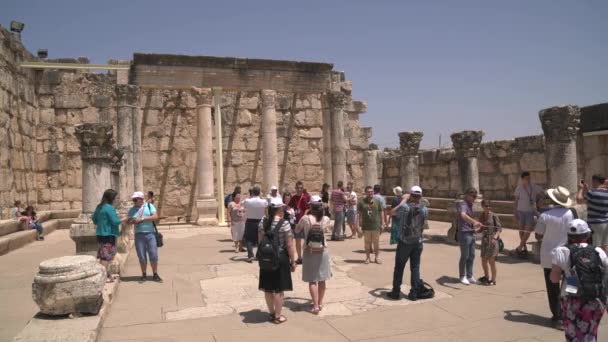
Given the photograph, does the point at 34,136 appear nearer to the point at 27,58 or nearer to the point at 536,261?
the point at 27,58

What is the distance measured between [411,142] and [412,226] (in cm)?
853

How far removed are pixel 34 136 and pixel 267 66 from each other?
875cm

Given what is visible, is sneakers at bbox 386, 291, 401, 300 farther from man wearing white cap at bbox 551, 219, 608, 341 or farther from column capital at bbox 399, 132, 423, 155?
column capital at bbox 399, 132, 423, 155

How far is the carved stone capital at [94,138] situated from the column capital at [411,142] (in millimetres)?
9247

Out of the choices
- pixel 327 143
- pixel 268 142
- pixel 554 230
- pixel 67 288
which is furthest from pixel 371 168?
pixel 67 288

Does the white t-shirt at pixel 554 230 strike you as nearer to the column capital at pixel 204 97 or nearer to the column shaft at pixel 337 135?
the column shaft at pixel 337 135

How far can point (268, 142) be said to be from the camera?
17.4m

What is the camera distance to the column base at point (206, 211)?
1667 centimetres

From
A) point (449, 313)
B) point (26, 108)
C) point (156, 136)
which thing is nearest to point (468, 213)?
point (449, 313)

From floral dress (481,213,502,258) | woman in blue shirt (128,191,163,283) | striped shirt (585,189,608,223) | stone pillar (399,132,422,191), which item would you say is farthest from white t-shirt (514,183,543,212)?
woman in blue shirt (128,191,163,283)

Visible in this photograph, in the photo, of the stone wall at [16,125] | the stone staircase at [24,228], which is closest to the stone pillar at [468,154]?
the stone staircase at [24,228]

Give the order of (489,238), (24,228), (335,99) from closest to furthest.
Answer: (489,238) → (24,228) → (335,99)

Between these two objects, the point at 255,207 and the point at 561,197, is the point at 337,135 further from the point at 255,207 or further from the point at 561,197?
the point at 561,197

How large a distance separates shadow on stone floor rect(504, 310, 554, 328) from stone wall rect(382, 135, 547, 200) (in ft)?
33.6
